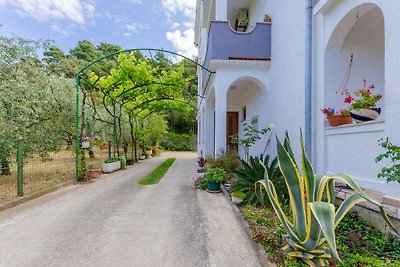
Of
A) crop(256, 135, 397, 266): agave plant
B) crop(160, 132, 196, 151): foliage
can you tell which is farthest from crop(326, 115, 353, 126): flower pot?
crop(160, 132, 196, 151): foliage

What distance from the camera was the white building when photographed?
3.46 meters

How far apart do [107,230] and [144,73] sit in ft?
28.9

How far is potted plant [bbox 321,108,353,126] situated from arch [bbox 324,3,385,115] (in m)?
0.25

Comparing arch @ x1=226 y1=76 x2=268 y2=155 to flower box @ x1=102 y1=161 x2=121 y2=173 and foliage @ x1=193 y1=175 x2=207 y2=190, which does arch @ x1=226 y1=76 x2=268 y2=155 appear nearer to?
foliage @ x1=193 y1=175 x2=207 y2=190

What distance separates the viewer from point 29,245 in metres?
3.47

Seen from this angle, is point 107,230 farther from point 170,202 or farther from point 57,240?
point 170,202

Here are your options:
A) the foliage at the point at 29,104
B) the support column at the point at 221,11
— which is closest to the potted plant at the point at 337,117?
the support column at the point at 221,11

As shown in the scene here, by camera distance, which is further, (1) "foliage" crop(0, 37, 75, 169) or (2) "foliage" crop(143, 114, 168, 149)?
(2) "foliage" crop(143, 114, 168, 149)

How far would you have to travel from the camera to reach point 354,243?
9.82 ft

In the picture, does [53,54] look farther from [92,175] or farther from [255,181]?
[255,181]

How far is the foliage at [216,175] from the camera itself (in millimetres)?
6659

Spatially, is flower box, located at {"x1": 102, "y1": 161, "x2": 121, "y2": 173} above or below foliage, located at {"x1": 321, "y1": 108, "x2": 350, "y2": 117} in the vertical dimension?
below

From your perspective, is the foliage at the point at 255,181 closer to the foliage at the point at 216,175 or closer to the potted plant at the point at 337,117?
the potted plant at the point at 337,117

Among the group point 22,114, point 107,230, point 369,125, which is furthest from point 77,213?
point 369,125
